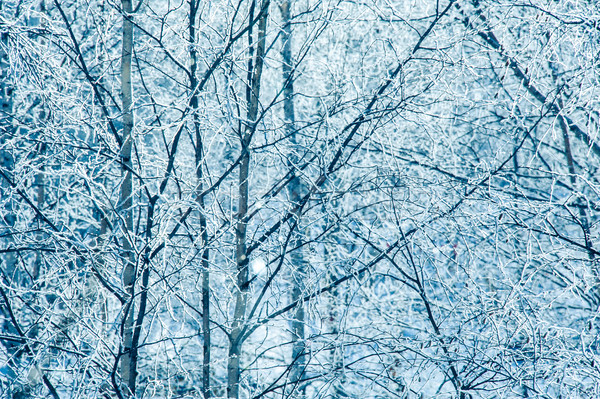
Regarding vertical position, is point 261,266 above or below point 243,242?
above

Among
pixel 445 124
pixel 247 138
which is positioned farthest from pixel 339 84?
pixel 445 124

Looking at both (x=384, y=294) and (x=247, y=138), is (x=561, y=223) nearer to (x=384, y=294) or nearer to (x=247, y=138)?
(x=384, y=294)

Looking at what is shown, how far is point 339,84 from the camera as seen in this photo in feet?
10.9

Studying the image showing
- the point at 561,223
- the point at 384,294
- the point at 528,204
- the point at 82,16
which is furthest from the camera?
the point at 384,294

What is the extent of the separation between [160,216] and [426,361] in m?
1.71

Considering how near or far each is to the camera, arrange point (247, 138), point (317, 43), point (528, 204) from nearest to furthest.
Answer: point (528, 204) → point (247, 138) → point (317, 43)

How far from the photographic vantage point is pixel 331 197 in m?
3.10

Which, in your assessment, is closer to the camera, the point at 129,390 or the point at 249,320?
the point at 129,390

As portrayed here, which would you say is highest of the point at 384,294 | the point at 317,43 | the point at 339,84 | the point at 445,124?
the point at 317,43

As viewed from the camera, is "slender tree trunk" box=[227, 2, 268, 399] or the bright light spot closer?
"slender tree trunk" box=[227, 2, 268, 399]

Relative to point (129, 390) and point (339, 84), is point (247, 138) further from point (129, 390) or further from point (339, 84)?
point (129, 390)

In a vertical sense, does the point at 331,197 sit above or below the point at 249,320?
above

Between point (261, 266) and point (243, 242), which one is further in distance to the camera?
point (261, 266)

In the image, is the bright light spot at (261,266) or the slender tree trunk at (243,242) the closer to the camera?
the slender tree trunk at (243,242)
